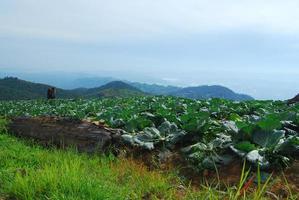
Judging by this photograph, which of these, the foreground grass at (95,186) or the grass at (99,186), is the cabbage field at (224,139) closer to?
the grass at (99,186)

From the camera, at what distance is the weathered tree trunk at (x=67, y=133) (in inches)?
426

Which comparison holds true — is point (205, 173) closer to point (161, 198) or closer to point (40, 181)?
point (161, 198)

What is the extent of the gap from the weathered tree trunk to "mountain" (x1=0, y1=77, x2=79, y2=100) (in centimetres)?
13287

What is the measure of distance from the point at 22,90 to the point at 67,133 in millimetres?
159075

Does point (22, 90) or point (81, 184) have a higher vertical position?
point (81, 184)

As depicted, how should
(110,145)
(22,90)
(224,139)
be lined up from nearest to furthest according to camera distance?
1. (224,139)
2. (110,145)
3. (22,90)

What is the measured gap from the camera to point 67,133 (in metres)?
12.1

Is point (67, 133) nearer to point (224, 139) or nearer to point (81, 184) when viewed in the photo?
point (224, 139)

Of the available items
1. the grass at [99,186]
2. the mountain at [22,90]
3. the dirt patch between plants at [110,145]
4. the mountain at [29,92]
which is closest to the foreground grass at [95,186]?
the grass at [99,186]

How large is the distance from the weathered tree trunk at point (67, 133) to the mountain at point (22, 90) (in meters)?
133

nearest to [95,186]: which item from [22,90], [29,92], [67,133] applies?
[67,133]

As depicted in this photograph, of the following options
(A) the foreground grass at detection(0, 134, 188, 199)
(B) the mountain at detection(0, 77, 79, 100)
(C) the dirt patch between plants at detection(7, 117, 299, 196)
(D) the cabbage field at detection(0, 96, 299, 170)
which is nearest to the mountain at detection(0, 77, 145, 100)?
(B) the mountain at detection(0, 77, 79, 100)

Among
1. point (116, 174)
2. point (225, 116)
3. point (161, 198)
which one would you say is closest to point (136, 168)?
point (116, 174)

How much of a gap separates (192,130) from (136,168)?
2098 millimetres
